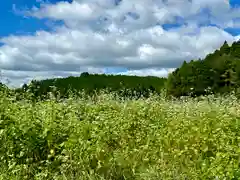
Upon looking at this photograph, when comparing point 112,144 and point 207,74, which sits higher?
point 207,74

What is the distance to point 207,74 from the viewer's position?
125ft

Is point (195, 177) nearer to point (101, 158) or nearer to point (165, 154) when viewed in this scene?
point (165, 154)

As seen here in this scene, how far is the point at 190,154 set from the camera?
5.64m

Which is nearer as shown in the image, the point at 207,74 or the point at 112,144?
the point at 112,144

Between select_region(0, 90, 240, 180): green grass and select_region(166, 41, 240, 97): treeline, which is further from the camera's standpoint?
select_region(166, 41, 240, 97): treeline

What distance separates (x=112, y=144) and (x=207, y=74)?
33399 millimetres

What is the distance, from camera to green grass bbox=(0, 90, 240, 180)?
187 inches

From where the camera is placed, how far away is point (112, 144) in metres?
5.71

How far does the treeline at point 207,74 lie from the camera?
36.5 m

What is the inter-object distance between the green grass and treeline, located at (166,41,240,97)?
92.8 ft

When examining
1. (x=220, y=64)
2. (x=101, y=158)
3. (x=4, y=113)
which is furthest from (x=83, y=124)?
(x=220, y=64)

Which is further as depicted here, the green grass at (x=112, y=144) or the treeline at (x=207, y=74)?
the treeline at (x=207, y=74)

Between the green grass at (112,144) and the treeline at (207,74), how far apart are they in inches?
1113

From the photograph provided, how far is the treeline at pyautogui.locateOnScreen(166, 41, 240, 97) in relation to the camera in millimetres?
36469
